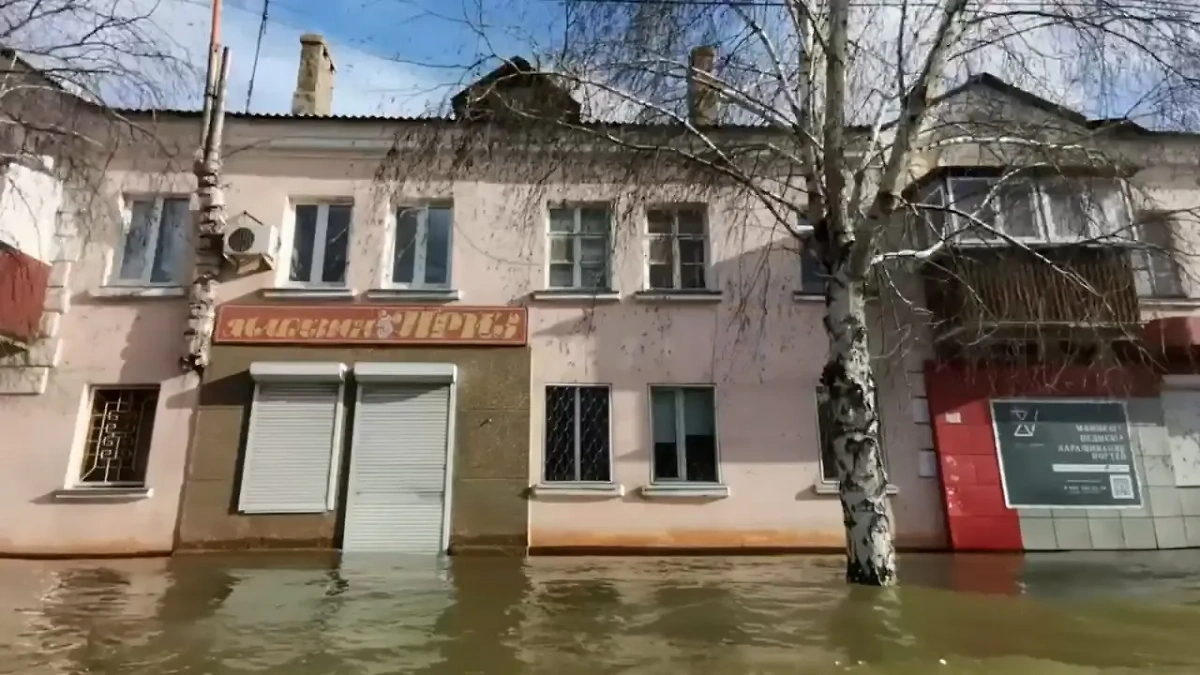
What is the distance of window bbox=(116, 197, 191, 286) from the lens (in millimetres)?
11578

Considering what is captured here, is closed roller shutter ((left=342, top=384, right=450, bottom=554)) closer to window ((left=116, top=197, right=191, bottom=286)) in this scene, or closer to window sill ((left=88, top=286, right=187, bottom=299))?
window sill ((left=88, top=286, right=187, bottom=299))

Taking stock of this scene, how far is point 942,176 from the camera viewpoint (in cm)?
1159

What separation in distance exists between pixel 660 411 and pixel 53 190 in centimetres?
902

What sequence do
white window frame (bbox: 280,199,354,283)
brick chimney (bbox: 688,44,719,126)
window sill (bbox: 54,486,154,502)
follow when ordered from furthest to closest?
white window frame (bbox: 280,199,354,283) → window sill (bbox: 54,486,154,502) → brick chimney (bbox: 688,44,719,126)

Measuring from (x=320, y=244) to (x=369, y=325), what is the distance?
163 centimetres

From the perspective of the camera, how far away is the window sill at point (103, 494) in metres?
10.5

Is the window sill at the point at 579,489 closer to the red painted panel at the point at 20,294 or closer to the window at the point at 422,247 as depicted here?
the window at the point at 422,247

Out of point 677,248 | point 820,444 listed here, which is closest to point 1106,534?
point 820,444

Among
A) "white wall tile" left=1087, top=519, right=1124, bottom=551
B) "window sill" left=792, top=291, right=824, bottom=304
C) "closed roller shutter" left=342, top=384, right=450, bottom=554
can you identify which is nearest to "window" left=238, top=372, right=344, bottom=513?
"closed roller shutter" left=342, top=384, right=450, bottom=554

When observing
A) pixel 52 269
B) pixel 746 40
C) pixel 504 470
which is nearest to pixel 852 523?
pixel 746 40

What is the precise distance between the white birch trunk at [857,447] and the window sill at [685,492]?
162 inches

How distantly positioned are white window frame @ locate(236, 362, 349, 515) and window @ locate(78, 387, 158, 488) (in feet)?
4.65

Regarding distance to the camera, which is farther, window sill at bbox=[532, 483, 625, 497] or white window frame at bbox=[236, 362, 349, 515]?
window sill at bbox=[532, 483, 625, 497]

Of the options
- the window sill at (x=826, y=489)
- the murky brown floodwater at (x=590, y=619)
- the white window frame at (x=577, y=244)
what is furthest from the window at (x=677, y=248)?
the murky brown floodwater at (x=590, y=619)
